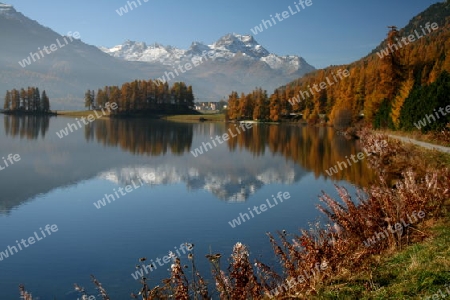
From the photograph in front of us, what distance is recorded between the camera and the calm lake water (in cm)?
1046

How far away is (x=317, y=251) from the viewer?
723 centimetres

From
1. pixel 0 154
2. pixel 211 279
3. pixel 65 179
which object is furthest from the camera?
pixel 0 154

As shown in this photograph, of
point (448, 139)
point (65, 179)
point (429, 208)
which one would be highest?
point (65, 179)

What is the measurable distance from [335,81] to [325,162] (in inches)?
2700

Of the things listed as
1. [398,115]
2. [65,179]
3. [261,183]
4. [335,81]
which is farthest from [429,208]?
[335,81]

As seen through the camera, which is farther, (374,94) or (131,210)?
(374,94)

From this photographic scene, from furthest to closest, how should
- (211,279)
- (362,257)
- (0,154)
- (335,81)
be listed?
1. (335,81)
2. (0,154)
3. (211,279)
4. (362,257)

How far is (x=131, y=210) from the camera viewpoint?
1645 centimetres

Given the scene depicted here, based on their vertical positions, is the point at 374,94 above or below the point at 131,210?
below

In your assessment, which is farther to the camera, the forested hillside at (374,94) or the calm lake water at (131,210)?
the forested hillside at (374,94)

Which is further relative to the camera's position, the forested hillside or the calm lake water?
the forested hillside

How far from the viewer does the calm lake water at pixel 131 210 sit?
10461mm

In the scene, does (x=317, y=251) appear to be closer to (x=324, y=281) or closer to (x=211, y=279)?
(x=324, y=281)

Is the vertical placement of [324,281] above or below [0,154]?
below
